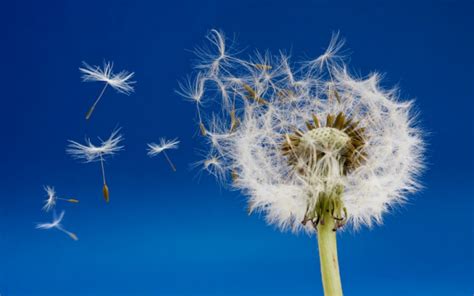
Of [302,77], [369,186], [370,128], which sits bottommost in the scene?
[369,186]

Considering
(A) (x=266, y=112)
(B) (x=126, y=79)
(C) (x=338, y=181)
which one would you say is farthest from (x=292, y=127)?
(B) (x=126, y=79)

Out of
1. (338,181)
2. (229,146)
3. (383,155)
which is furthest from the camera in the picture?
(229,146)

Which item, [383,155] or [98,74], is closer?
[98,74]

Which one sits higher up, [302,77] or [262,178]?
[302,77]

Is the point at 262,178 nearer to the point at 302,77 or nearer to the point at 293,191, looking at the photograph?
the point at 293,191

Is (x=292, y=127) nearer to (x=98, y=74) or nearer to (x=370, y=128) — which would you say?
(x=370, y=128)

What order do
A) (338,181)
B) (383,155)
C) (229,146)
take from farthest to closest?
1. (229,146)
2. (383,155)
3. (338,181)
